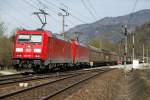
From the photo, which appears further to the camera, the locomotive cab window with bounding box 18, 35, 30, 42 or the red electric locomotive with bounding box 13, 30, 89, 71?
the locomotive cab window with bounding box 18, 35, 30, 42

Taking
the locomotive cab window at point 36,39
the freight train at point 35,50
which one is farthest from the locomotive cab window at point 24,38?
the locomotive cab window at point 36,39

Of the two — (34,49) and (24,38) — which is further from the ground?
(24,38)

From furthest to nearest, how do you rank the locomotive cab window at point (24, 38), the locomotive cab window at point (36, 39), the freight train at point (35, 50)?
the locomotive cab window at point (24, 38), the locomotive cab window at point (36, 39), the freight train at point (35, 50)

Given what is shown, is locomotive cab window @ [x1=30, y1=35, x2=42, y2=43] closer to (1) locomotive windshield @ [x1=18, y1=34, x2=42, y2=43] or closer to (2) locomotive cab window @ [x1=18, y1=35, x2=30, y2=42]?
(1) locomotive windshield @ [x1=18, y1=34, x2=42, y2=43]

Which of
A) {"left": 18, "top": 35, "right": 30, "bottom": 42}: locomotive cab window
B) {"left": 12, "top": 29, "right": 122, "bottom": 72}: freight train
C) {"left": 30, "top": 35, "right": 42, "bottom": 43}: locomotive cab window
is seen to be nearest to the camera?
{"left": 12, "top": 29, "right": 122, "bottom": 72}: freight train

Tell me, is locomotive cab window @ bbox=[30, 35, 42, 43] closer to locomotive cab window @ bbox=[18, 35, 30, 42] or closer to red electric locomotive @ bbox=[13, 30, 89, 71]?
red electric locomotive @ bbox=[13, 30, 89, 71]

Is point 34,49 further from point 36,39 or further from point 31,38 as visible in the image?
point 31,38

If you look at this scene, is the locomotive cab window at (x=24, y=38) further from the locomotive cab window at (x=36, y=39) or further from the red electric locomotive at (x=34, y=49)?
the locomotive cab window at (x=36, y=39)

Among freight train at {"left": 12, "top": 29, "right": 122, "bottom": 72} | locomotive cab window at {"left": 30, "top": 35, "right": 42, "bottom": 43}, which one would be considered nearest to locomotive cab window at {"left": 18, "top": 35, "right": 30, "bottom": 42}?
freight train at {"left": 12, "top": 29, "right": 122, "bottom": 72}

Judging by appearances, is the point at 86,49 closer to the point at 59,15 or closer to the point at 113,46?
the point at 59,15

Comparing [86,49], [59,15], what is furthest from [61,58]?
[59,15]

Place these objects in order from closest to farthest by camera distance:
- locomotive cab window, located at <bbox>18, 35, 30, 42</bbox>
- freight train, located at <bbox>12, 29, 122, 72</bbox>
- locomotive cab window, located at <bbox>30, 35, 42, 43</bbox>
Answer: freight train, located at <bbox>12, 29, 122, 72</bbox> < locomotive cab window, located at <bbox>30, 35, 42, 43</bbox> < locomotive cab window, located at <bbox>18, 35, 30, 42</bbox>

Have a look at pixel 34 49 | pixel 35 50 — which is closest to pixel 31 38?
pixel 34 49

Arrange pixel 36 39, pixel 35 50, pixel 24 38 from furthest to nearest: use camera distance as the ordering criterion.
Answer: pixel 24 38
pixel 36 39
pixel 35 50
